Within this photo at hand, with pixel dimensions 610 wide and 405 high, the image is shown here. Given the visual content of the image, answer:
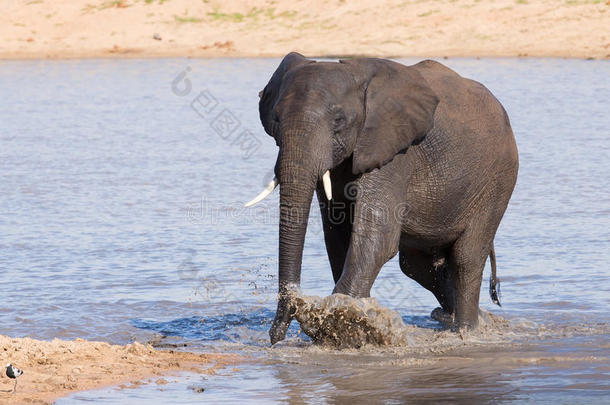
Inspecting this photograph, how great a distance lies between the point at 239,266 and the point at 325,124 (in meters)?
4.35

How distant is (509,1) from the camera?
4091 centimetres

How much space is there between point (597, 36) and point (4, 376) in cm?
3265

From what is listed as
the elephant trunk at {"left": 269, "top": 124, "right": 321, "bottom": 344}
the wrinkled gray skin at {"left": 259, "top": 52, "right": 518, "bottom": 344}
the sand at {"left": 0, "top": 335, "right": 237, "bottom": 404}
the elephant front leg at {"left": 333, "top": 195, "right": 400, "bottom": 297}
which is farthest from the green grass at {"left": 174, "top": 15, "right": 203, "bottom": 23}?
the elephant trunk at {"left": 269, "top": 124, "right": 321, "bottom": 344}

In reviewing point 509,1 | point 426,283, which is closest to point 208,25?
point 509,1

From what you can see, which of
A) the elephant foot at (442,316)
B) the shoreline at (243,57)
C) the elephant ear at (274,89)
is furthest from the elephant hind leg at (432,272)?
the shoreline at (243,57)

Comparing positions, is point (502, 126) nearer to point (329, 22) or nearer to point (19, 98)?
point (19, 98)

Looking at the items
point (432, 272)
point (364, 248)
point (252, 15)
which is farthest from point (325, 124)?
point (252, 15)

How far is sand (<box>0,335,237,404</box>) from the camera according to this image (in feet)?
22.9

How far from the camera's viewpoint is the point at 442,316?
945cm

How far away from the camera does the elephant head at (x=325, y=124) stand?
7.29 m

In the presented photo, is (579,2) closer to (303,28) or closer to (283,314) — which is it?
(303,28)

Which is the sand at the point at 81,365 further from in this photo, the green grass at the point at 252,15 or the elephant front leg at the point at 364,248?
the green grass at the point at 252,15

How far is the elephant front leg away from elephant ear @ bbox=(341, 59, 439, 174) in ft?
0.90

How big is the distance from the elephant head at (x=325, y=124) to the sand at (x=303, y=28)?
29758 millimetres
